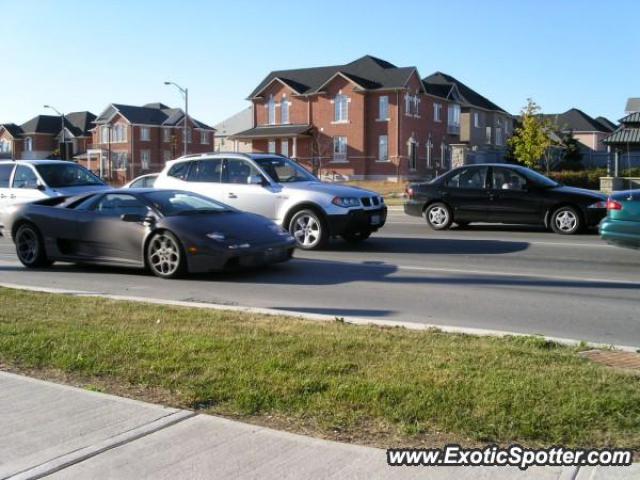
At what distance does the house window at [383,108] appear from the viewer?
54938mm

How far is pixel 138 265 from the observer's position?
10.9m

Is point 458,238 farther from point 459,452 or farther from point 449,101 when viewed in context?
point 449,101

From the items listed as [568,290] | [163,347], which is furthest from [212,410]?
[568,290]

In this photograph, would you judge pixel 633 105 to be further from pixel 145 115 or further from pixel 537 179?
pixel 145 115

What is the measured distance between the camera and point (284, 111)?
59.0 meters

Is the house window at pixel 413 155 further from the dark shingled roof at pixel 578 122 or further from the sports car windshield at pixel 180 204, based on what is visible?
the sports car windshield at pixel 180 204

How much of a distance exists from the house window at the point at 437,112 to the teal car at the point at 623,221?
4971cm

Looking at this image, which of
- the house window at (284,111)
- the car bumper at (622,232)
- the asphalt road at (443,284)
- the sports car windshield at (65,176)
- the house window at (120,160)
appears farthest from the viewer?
the house window at (120,160)

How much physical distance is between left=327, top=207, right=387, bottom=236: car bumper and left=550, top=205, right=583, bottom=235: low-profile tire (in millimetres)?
4605

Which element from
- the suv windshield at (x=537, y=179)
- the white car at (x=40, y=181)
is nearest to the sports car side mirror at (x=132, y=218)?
the white car at (x=40, y=181)

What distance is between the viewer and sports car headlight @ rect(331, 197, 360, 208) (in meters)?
13.1

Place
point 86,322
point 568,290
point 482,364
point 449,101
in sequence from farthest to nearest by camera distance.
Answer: point 449,101, point 568,290, point 86,322, point 482,364

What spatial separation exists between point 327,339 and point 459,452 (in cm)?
240

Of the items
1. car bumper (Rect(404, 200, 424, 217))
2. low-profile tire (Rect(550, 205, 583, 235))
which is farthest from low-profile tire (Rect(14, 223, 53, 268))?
low-profile tire (Rect(550, 205, 583, 235))
